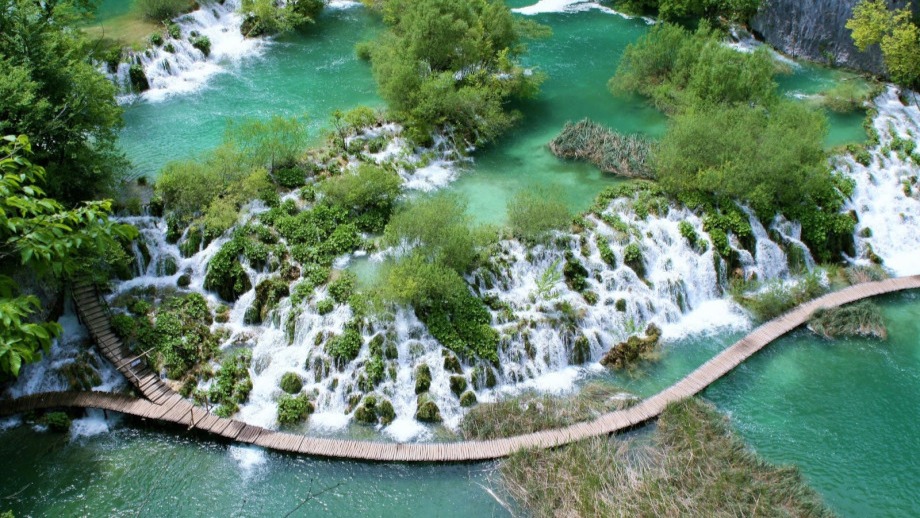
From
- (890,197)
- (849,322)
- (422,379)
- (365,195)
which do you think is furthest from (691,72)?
(422,379)

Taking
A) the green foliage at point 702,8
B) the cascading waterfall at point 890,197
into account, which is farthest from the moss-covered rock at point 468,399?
the green foliage at point 702,8

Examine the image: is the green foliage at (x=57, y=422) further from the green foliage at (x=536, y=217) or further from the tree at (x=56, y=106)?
the green foliage at (x=536, y=217)

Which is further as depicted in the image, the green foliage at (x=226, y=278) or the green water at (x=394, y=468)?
the green foliage at (x=226, y=278)

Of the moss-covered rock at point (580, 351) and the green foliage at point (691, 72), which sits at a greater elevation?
the green foliage at point (691, 72)

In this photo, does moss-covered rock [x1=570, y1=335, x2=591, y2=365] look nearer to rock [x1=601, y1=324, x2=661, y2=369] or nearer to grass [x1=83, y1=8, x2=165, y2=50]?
rock [x1=601, y1=324, x2=661, y2=369]

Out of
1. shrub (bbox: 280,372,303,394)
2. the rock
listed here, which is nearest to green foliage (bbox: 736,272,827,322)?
the rock

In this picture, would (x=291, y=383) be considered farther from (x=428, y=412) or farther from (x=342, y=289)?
(x=428, y=412)

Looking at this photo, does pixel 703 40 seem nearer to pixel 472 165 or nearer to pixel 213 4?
pixel 472 165

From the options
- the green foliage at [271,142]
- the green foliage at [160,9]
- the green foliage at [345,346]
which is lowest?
the green foliage at [345,346]

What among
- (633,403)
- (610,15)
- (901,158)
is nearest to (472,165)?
(633,403)
